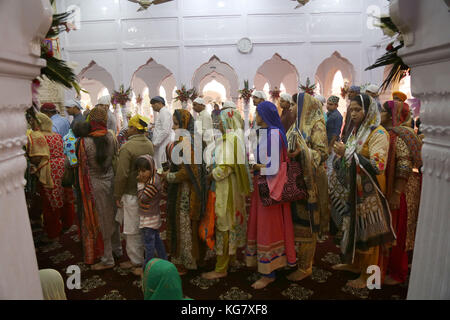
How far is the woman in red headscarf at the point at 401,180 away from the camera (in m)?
2.27

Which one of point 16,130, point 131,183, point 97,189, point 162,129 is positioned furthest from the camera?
point 162,129

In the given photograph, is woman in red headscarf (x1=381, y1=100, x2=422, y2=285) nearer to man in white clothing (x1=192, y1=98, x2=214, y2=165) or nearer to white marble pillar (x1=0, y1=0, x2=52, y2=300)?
man in white clothing (x1=192, y1=98, x2=214, y2=165)

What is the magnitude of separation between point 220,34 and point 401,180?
8042mm

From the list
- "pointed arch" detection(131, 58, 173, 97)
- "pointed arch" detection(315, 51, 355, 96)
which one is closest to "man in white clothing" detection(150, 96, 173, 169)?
"pointed arch" detection(131, 58, 173, 97)

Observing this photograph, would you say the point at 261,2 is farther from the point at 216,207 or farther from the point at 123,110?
the point at 216,207

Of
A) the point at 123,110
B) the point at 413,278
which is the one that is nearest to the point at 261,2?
A: the point at 123,110

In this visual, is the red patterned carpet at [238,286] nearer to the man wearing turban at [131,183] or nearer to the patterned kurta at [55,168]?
the man wearing turban at [131,183]

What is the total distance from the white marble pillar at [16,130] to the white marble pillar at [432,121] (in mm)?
942

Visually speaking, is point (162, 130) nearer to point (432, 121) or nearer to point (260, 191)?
point (260, 191)

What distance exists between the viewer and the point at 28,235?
34.2 inches

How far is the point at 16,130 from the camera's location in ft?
2.75

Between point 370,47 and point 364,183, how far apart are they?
8.34 metres

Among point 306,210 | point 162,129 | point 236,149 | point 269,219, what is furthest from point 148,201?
point 162,129

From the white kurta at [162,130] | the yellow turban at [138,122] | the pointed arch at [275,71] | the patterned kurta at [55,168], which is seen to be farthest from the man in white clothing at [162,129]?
the pointed arch at [275,71]
